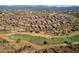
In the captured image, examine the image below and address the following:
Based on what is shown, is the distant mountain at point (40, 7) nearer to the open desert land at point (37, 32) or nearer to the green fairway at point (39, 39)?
the open desert land at point (37, 32)

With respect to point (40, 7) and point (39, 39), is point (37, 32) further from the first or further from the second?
point (40, 7)

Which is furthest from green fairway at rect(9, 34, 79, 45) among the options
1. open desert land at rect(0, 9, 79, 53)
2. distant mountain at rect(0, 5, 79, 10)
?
distant mountain at rect(0, 5, 79, 10)

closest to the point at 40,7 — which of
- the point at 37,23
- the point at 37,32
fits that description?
the point at 37,23

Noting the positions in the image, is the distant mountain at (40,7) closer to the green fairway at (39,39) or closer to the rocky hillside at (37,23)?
the rocky hillside at (37,23)

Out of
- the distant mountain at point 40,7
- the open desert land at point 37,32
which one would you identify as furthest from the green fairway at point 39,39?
the distant mountain at point 40,7

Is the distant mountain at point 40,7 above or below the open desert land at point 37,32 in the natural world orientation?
above

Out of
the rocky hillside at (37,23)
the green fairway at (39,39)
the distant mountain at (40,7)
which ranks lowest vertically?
the green fairway at (39,39)

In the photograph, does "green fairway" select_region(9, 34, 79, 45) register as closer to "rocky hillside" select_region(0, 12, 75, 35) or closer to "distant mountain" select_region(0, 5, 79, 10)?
"rocky hillside" select_region(0, 12, 75, 35)
